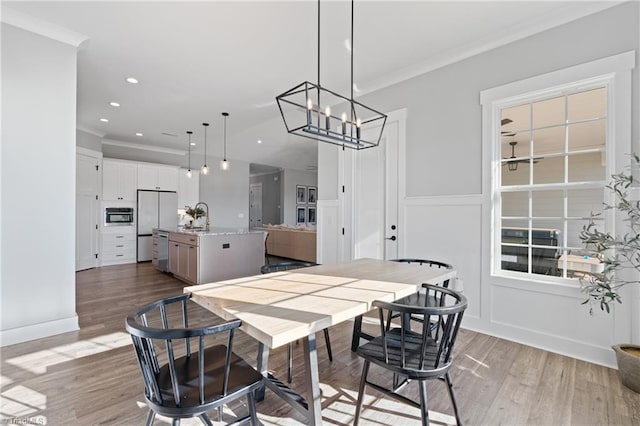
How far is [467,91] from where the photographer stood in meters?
3.12

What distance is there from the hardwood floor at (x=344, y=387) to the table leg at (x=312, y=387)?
15.8 inches

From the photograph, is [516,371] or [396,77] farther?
[396,77]

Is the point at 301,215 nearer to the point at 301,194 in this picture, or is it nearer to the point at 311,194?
the point at 301,194

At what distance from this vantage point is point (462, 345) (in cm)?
271

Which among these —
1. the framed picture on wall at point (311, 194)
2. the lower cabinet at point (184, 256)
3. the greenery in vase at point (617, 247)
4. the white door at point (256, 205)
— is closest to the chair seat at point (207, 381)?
the greenery in vase at point (617, 247)

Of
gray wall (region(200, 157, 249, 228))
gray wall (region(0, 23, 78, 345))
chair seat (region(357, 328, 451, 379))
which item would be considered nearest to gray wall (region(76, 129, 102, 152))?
gray wall (region(200, 157, 249, 228))

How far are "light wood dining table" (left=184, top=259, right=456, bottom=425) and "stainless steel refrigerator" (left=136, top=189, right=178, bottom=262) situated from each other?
6.17 meters

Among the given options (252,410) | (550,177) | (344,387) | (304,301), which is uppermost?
(550,177)

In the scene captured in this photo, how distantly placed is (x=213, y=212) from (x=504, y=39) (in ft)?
26.1

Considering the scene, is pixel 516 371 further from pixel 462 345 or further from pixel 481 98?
pixel 481 98

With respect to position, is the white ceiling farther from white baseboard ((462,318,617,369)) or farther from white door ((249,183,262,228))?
white door ((249,183,262,228))

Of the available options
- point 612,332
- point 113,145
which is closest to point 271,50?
point 612,332

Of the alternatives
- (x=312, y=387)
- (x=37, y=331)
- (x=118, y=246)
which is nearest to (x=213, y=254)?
(x=37, y=331)

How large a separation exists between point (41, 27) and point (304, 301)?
351cm
